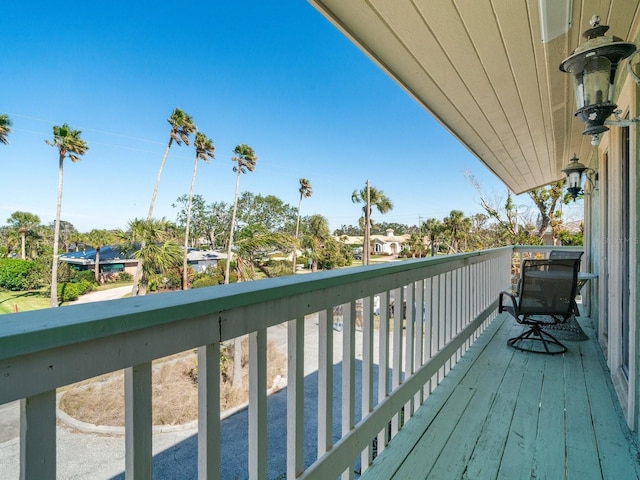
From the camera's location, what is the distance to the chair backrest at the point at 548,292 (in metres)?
3.19

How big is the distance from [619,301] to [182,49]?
30.9 metres

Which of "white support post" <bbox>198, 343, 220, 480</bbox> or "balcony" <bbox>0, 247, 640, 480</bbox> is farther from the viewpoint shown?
"white support post" <bbox>198, 343, 220, 480</bbox>

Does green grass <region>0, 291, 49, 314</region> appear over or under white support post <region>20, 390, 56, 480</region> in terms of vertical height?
under

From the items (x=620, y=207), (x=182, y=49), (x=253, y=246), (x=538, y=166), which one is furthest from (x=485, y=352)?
(x=182, y=49)

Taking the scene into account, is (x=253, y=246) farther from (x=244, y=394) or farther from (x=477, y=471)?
(x=477, y=471)

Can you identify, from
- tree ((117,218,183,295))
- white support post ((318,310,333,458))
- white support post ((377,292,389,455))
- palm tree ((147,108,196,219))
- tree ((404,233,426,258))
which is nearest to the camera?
white support post ((318,310,333,458))

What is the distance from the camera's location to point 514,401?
2.23 m

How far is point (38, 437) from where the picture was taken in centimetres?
56

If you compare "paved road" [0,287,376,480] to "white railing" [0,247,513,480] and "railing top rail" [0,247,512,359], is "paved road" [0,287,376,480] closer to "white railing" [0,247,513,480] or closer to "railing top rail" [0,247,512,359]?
"white railing" [0,247,513,480]

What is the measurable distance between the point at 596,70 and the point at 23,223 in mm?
36757

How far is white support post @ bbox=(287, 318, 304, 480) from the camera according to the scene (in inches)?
44.6

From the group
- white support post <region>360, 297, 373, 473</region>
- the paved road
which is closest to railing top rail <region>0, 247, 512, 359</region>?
white support post <region>360, 297, 373, 473</region>

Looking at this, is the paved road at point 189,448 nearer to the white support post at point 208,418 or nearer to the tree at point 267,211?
the white support post at point 208,418

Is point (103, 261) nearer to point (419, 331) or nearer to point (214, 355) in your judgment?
point (419, 331)
